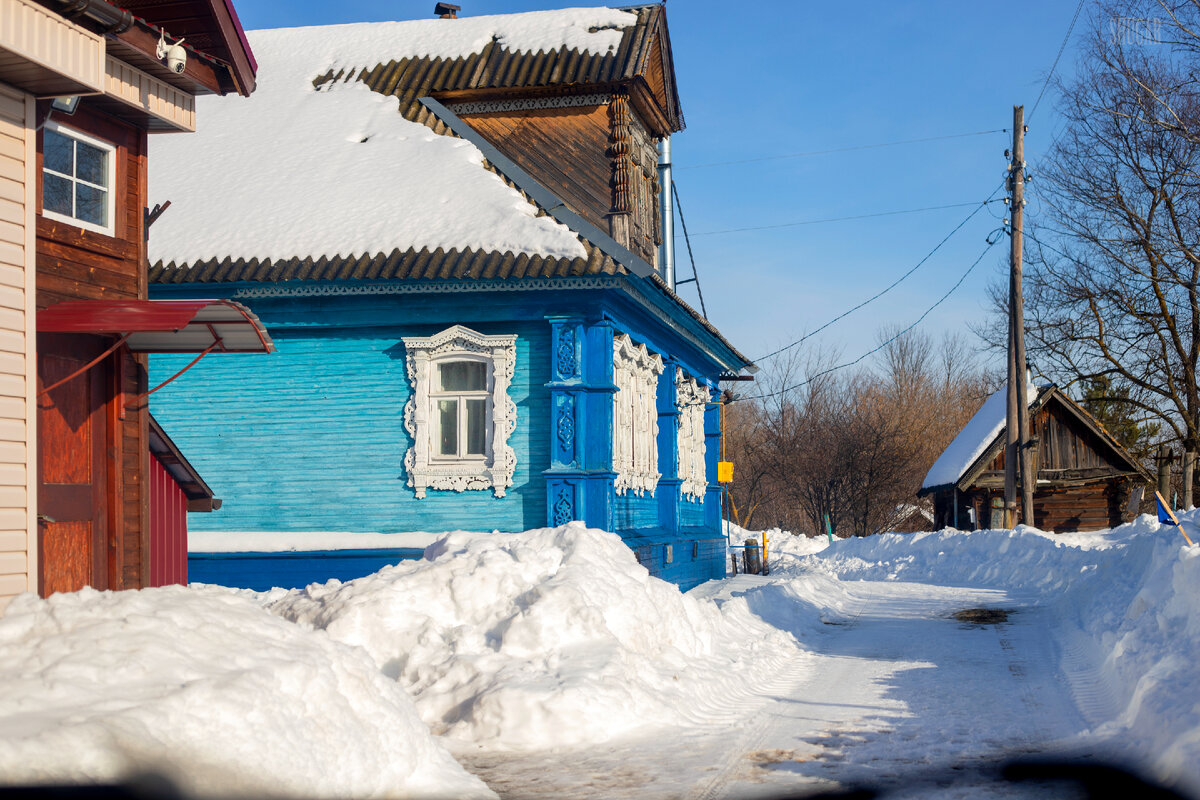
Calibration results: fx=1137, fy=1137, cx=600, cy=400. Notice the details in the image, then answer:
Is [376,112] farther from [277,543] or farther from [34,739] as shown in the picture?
[34,739]

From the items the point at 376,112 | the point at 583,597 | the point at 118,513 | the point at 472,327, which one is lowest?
the point at 583,597

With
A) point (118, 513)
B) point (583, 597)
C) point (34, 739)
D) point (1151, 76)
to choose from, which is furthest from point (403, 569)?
point (1151, 76)

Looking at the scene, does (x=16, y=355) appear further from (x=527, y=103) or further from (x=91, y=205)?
(x=527, y=103)

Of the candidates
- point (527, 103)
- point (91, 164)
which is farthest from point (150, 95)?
point (527, 103)

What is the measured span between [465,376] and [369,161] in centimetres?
363

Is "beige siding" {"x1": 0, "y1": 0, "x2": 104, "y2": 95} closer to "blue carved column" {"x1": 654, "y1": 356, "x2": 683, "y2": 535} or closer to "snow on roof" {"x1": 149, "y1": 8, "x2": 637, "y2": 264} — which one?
"snow on roof" {"x1": 149, "y1": 8, "x2": 637, "y2": 264}

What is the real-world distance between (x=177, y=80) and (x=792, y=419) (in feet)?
149

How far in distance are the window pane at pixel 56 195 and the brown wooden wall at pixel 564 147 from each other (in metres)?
8.69

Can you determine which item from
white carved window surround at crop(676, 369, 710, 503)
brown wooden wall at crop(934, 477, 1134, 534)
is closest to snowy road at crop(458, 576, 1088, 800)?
white carved window surround at crop(676, 369, 710, 503)

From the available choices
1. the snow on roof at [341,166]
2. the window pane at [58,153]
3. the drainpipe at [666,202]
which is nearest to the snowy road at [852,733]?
the window pane at [58,153]

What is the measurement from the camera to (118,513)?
8.10 meters

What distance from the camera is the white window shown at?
7.67 m

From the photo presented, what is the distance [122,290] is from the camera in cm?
820

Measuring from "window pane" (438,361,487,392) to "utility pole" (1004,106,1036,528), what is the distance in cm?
1444
